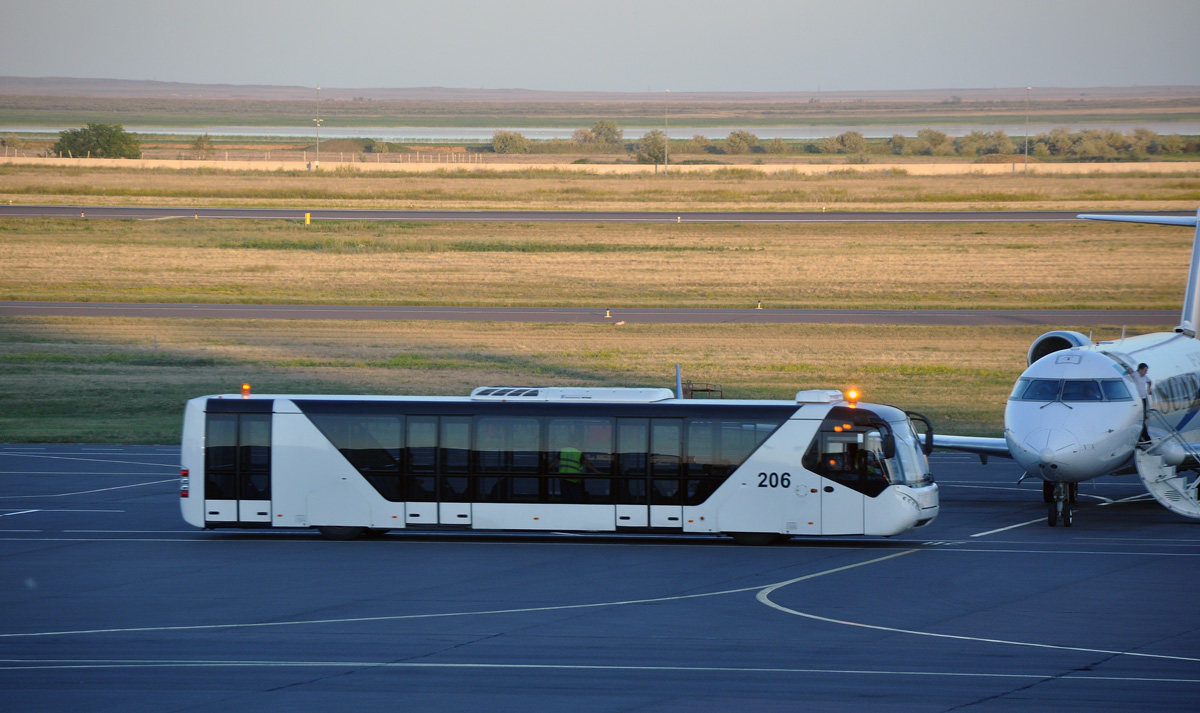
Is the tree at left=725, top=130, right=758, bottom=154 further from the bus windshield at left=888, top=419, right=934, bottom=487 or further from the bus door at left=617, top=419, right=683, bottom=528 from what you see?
the bus door at left=617, top=419, right=683, bottom=528

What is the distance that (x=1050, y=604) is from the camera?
1958 centimetres

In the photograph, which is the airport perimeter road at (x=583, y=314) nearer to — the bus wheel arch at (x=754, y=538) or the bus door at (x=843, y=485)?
the bus wheel arch at (x=754, y=538)

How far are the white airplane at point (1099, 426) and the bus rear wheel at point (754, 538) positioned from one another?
623cm

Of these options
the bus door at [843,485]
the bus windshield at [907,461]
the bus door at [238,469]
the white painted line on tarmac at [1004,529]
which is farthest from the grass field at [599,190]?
the bus door at [843,485]

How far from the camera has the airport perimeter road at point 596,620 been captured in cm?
1460

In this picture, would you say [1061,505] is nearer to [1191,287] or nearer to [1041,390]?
[1041,390]

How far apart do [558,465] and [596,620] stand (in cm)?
728

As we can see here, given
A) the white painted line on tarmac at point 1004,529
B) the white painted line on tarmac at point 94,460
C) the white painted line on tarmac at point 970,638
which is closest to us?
the white painted line on tarmac at point 970,638

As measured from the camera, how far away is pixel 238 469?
2598 cm

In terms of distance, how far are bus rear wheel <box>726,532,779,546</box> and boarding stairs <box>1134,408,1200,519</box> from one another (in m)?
8.80

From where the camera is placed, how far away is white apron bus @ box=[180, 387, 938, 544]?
984 inches

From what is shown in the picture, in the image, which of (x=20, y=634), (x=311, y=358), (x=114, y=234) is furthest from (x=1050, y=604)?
(x=114, y=234)

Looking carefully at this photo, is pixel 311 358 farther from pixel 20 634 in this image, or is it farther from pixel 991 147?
pixel 991 147

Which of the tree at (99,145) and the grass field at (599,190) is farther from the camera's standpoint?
the tree at (99,145)
